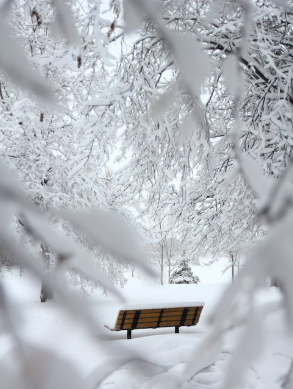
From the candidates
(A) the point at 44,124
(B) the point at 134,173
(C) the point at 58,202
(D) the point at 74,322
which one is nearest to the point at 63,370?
(D) the point at 74,322

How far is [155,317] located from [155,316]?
3 cm

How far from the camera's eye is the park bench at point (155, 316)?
5.38m

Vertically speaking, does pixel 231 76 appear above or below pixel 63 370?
above

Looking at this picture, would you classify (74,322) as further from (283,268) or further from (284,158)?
(284,158)

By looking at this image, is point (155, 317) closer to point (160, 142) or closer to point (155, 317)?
point (155, 317)

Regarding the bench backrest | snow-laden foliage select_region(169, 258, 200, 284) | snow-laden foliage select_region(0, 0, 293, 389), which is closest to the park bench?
the bench backrest

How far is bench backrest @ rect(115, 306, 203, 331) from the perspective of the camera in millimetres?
5435

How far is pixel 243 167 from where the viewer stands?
0.45 meters

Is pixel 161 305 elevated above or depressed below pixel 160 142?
below

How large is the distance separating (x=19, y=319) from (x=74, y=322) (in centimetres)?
6

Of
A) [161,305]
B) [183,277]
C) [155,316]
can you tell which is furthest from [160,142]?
[183,277]

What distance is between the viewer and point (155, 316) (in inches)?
222

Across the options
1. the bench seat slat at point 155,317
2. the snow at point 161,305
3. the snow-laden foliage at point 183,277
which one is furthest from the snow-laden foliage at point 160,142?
the snow-laden foliage at point 183,277

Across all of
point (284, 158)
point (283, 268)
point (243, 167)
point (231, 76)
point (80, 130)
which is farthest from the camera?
point (80, 130)
